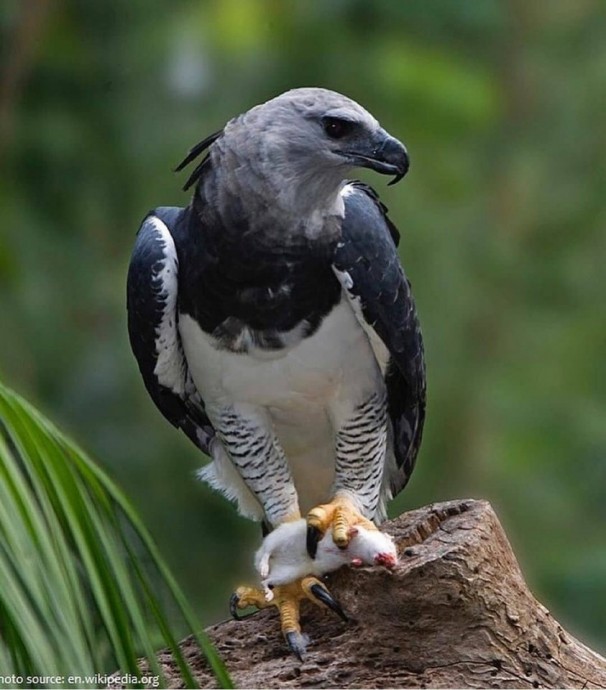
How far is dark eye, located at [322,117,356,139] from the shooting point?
13.6 feet

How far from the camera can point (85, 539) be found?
2.95 meters

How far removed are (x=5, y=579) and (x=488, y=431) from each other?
6407 millimetres

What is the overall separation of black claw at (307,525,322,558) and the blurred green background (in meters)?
4.14

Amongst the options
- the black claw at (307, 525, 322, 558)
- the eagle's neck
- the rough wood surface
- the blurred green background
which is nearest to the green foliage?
the rough wood surface

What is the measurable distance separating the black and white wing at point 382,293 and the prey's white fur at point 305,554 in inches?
21.8

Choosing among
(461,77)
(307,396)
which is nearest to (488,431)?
(461,77)

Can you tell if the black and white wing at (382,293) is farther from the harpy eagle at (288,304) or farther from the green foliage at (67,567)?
the green foliage at (67,567)

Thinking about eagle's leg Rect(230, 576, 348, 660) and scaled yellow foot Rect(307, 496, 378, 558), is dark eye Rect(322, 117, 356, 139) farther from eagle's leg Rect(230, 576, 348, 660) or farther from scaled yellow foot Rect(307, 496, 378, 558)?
eagle's leg Rect(230, 576, 348, 660)

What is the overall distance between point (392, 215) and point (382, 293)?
446cm

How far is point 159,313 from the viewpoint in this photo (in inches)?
171

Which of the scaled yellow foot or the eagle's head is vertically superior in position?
→ the eagle's head

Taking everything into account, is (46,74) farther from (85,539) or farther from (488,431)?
(85,539)

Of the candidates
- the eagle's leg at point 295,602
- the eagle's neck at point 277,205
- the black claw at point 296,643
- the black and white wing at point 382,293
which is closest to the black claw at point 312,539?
the eagle's leg at point 295,602

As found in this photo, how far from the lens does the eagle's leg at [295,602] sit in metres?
3.87
